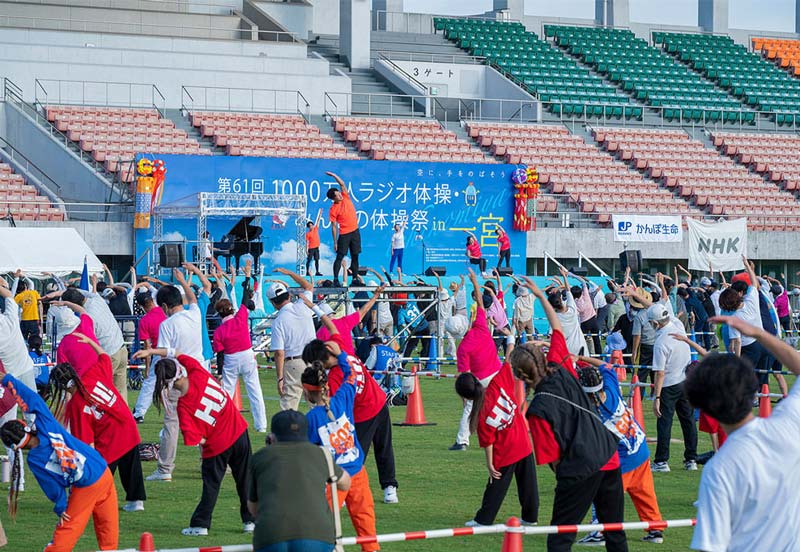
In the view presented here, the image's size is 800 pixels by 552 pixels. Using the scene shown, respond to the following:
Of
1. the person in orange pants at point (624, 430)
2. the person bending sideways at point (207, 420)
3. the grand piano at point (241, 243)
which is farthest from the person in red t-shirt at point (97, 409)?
the grand piano at point (241, 243)

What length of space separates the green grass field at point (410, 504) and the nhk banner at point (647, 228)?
19.6 metres

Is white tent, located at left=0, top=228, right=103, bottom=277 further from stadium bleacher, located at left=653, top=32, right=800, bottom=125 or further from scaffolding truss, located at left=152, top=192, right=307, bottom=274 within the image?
stadium bleacher, located at left=653, top=32, right=800, bottom=125

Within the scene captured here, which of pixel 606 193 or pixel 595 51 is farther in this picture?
pixel 595 51

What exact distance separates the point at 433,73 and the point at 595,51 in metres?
7.73

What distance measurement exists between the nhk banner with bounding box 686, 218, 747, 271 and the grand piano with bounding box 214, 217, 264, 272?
11.4 meters

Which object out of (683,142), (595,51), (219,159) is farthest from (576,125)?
(219,159)

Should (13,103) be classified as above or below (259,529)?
above

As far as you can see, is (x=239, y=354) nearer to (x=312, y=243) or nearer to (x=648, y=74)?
(x=312, y=243)

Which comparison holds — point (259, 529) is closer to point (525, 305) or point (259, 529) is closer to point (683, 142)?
point (525, 305)

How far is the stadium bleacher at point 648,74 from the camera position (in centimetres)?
4597

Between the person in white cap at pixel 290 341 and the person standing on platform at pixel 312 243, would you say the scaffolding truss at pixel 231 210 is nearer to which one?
the person standing on platform at pixel 312 243

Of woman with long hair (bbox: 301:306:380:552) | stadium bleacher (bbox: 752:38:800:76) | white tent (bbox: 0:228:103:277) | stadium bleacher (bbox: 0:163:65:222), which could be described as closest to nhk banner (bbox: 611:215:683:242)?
stadium bleacher (bbox: 0:163:65:222)

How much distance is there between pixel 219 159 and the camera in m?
32.2

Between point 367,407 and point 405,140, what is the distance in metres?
28.8
